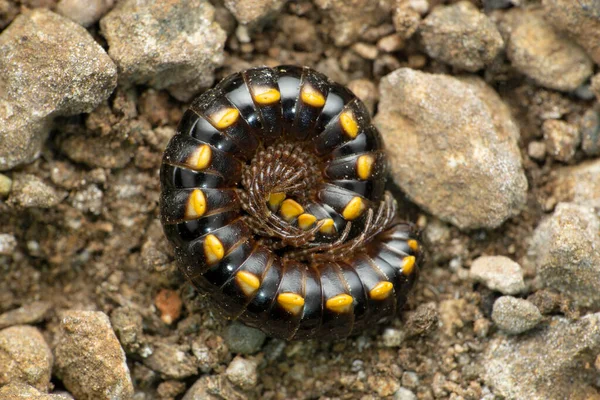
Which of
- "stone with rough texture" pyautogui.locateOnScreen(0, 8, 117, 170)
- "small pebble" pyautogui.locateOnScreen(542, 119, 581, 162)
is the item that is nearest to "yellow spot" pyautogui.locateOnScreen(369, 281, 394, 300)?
"small pebble" pyautogui.locateOnScreen(542, 119, 581, 162)

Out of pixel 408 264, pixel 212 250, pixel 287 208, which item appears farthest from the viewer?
pixel 287 208

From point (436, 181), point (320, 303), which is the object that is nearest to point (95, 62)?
point (320, 303)

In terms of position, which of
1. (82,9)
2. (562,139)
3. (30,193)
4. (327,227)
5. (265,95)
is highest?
(82,9)

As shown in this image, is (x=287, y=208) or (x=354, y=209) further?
(x=287, y=208)

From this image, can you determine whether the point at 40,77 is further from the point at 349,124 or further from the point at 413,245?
the point at 413,245

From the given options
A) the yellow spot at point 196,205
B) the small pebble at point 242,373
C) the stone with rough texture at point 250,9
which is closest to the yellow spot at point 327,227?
the yellow spot at point 196,205

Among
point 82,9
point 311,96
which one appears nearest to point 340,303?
point 311,96

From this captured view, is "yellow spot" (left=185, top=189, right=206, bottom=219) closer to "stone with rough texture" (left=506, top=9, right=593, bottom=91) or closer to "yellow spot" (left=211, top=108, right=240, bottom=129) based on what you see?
"yellow spot" (left=211, top=108, right=240, bottom=129)

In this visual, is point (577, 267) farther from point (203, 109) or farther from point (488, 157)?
point (203, 109)

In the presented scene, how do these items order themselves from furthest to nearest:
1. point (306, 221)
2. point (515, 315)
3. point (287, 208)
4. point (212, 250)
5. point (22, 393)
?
1. point (287, 208)
2. point (306, 221)
3. point (515, 315)
4. point (212, 250)
5. point (22, 393)
